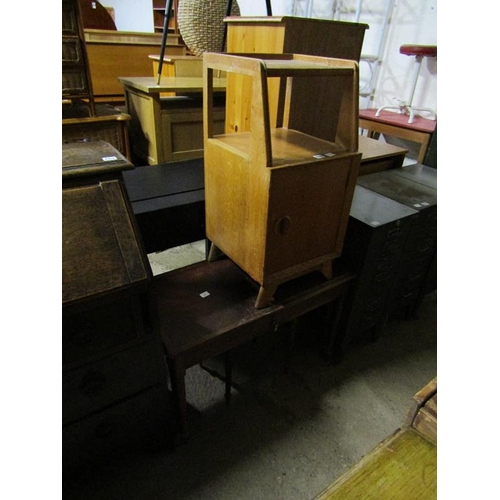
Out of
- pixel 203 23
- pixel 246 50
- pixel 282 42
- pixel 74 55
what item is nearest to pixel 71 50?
pixel 74 55

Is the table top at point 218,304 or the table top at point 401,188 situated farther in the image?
the table top at point 401,188

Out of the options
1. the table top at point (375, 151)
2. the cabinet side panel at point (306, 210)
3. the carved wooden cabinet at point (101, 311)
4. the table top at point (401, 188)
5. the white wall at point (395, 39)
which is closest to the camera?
the carved wooden cabinet at point (101, 311)

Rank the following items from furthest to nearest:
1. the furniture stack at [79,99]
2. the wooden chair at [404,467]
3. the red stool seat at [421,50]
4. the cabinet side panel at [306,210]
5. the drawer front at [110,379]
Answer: the red stool seat at [421,50]
the furniture stack at [79,99]
the cabinet side panel at [306,210]
the drawer front at [110,379]
the wooden chair at [404,467]

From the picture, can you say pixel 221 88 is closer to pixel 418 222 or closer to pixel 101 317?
pixel 418 222

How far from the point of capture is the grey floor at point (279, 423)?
3.98 ft

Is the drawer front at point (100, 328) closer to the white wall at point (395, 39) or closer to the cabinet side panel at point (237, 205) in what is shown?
the cabinet side panel at point (237, 205)

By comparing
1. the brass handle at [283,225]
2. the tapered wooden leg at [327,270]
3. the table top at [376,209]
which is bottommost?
the tapered wooden leg at [327,270]

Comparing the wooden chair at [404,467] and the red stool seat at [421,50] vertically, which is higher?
the red stool seat at [421,50]

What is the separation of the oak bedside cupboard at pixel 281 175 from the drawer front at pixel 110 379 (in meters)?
0.41

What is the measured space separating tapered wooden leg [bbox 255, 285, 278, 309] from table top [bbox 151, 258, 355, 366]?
0.06ft

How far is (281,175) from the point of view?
98cm

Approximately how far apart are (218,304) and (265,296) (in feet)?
0.56

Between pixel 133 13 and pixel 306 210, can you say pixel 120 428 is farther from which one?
pixel 133 13

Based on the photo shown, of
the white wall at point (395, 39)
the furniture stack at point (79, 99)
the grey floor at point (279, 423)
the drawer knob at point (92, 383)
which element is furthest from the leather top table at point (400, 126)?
the drawer knob at point (92, 383)
